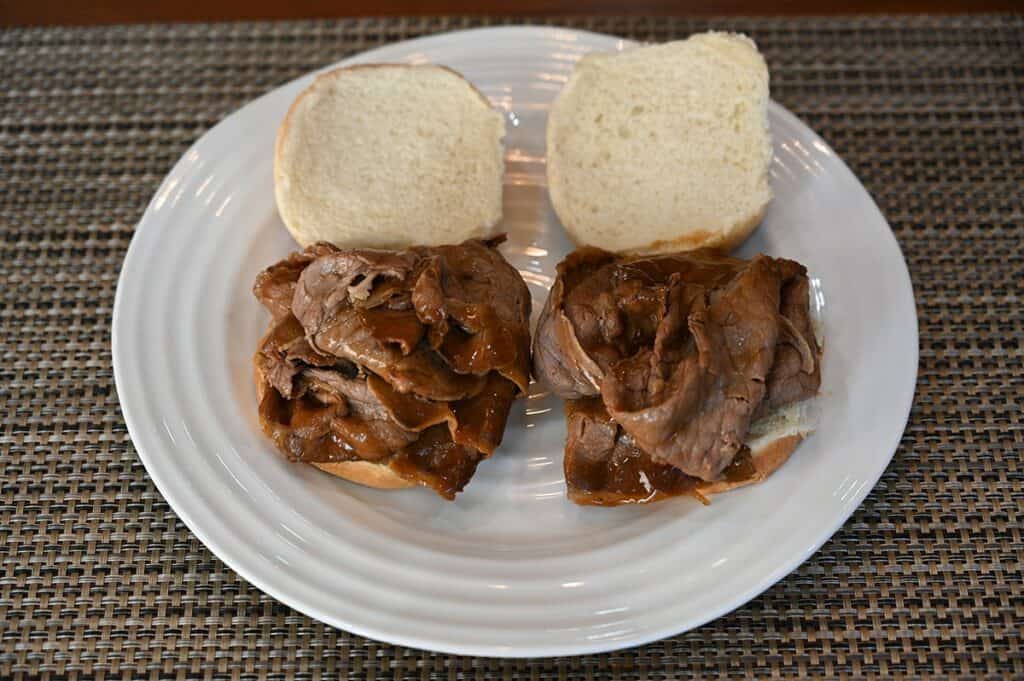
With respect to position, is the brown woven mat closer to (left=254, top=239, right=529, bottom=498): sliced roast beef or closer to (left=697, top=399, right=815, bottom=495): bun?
(left=697, top=399, right=815, bottom=495): bun

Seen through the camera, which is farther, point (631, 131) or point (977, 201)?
point (977, 201)

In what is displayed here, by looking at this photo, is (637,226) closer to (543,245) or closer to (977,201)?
(543,245)

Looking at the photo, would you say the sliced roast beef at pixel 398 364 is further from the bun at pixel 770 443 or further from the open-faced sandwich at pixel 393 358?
the bun at pixel 770 443

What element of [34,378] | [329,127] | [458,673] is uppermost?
[329,127]

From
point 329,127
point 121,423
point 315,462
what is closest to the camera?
point 315,462

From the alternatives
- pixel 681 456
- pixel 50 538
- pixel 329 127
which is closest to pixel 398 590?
pixel 681 456

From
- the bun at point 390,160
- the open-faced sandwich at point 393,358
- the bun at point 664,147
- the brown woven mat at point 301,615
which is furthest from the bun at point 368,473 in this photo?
the bun at point 664,147

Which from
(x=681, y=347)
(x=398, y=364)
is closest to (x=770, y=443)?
(x=681, y=347)

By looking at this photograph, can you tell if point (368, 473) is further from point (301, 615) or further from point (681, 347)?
point (681, 347)
